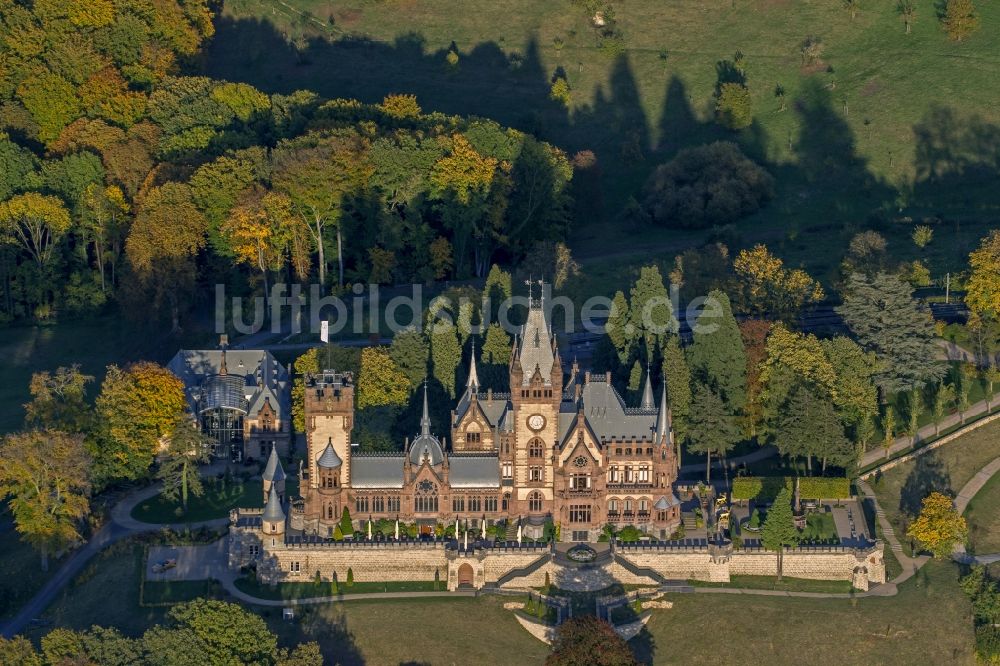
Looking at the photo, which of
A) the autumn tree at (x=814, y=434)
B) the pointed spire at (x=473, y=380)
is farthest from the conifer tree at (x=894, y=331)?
the pointed spire at (x=473, y=380)

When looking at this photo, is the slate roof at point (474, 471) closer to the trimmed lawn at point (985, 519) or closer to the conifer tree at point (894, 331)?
the conifer tree at point (894, 331)

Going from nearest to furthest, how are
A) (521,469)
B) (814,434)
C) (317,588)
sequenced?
(317,588), (521,469), (814,434)

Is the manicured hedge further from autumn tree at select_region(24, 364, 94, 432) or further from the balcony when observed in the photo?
autumn tree at select_region(24, 364, 94, 432)

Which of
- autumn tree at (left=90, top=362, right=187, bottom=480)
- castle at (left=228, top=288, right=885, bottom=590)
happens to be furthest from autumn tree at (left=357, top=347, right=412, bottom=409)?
autumn tree at (left=90, top=362, right=187, bottom=480)

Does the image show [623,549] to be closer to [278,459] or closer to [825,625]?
[825,625]

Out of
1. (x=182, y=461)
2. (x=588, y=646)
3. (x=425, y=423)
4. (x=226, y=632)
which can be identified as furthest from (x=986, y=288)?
(x=226, y=632)

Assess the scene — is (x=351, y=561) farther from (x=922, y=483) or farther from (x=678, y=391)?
(x=922, y=483)

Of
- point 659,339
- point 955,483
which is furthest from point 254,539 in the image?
point 955,483
